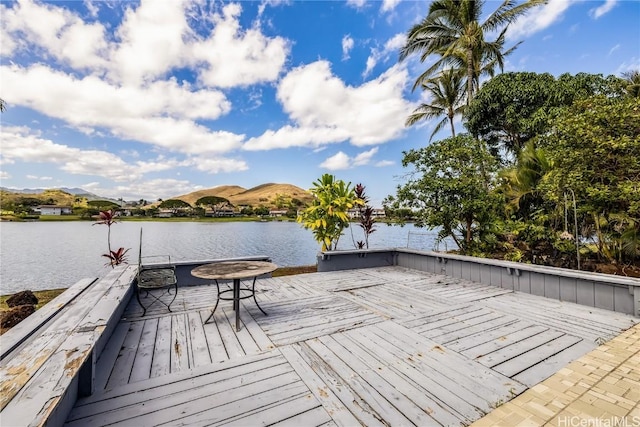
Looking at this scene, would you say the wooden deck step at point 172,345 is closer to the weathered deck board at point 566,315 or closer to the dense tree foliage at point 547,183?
the weathered deck board at point 566,315

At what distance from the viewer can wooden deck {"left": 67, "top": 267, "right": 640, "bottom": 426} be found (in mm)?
1660

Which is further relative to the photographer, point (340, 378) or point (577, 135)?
point (577, 135)

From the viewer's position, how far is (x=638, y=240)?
4902 millimetres

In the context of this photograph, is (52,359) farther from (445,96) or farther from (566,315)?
(445,96)

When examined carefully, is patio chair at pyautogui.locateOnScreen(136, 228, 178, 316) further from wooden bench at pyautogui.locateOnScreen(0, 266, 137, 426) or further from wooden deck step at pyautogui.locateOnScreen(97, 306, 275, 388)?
wooden bench at pyautogui.locateOnScreen(0, 266, 137, 426)

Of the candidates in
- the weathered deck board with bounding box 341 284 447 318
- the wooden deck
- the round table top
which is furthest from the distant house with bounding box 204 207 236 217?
the round table top

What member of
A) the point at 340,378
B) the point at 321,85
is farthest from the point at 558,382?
the point at 321,85

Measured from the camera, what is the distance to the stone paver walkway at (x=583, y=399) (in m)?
1.53

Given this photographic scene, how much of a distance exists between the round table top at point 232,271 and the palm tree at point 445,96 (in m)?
12.2

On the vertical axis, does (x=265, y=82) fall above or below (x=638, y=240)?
above

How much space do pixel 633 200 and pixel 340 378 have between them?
5882 millimetres

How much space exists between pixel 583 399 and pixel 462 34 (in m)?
12.3

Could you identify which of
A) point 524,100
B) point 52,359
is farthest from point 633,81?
point 52,359

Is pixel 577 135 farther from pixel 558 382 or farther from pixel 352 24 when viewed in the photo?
pixel 352 24
